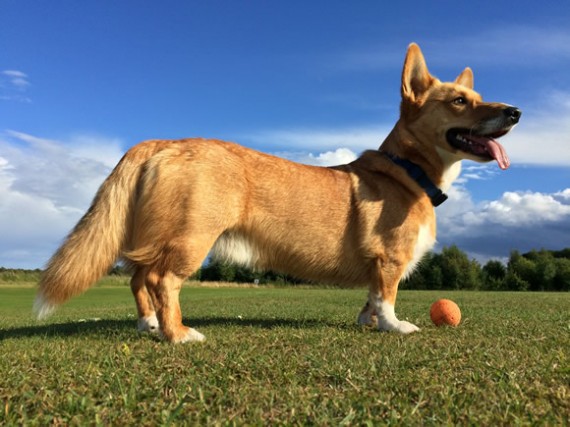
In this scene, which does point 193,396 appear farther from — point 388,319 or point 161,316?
point 388,319

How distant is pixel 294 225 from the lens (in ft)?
15.1

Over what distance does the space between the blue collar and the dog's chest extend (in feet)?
1.10

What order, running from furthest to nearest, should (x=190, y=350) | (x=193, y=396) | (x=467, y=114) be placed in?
1. (x=467, y=114)
2. (x=190, y=350)
3. (x=193, y=396)

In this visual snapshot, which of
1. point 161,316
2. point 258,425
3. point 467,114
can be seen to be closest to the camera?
point 258,425

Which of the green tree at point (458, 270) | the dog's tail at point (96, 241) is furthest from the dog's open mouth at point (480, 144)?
the green tree at point (458, 270)

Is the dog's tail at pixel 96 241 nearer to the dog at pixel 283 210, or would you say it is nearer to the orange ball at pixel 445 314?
the dog at pixel 283 210

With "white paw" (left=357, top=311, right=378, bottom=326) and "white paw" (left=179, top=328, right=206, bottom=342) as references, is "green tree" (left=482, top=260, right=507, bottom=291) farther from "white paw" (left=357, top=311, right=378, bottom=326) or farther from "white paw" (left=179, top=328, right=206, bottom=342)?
"white paw" (left=179, top=328, right=206, bottom=342)

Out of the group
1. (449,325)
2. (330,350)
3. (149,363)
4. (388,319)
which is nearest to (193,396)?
(149,363)

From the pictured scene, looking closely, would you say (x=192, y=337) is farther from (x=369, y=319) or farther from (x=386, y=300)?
(x=369, y=319)

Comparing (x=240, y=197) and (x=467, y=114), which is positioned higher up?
(x=467, y=114)

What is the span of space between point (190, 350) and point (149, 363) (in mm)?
416

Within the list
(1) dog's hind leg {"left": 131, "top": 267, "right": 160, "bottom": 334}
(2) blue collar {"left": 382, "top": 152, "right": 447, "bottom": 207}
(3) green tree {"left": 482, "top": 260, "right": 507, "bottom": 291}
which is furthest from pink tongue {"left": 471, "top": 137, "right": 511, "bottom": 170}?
(3) green tree {"left": 482, "top": 260, "right": 507, "bottom": 291}

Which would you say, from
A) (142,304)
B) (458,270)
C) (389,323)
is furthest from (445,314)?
(458,270)

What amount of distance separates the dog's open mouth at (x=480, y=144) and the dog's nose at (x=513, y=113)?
16 cm
